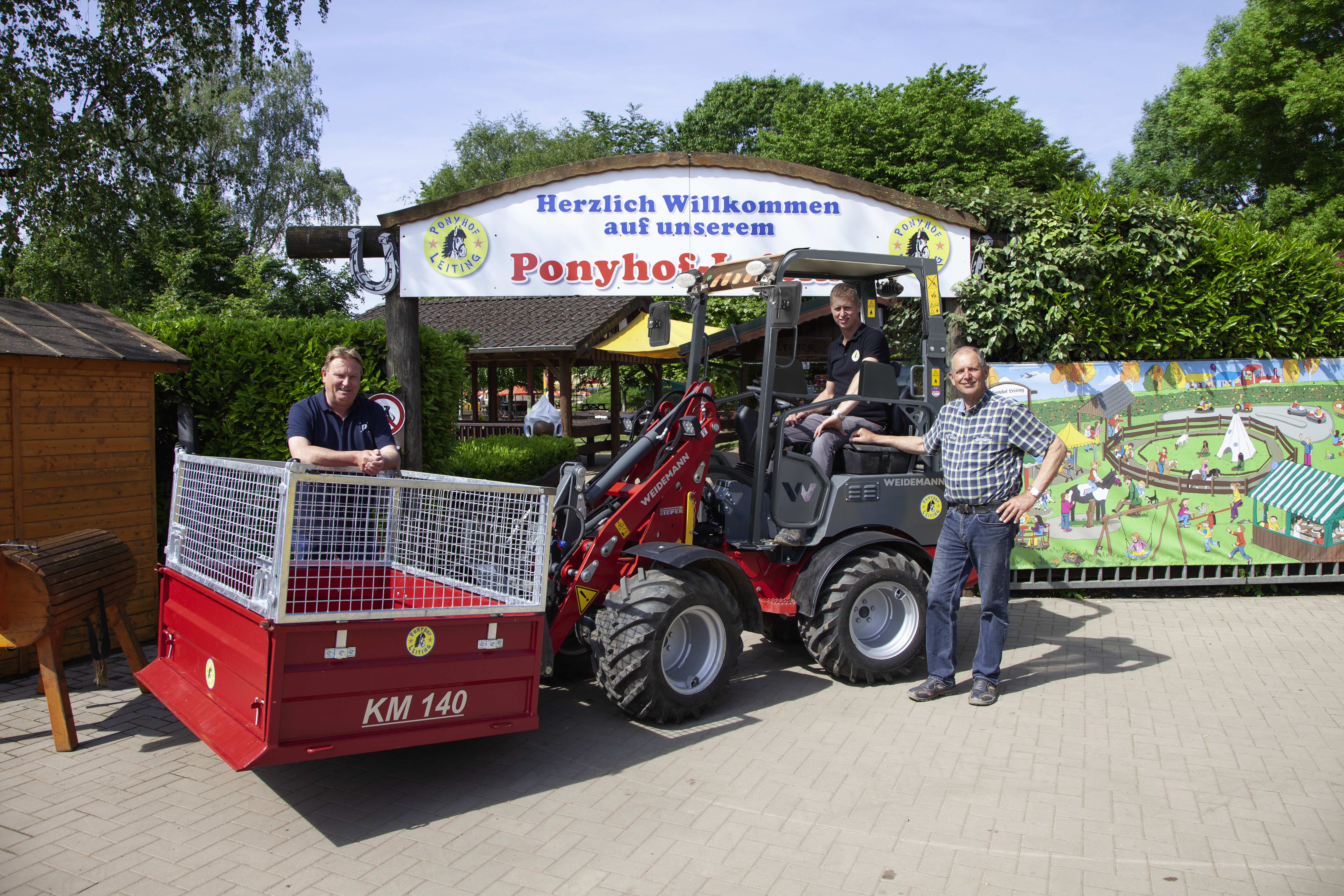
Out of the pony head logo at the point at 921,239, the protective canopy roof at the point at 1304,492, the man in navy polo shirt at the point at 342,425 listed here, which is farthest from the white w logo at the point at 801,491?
the protective canopy roof at the point at 1304,492

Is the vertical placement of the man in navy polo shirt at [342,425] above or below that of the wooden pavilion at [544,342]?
below

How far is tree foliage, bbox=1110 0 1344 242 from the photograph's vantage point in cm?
2084

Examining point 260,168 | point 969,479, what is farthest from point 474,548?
point 260,168

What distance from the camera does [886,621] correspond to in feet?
18.6

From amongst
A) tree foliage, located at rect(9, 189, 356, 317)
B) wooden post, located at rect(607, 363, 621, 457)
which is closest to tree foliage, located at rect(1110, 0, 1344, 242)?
wooden post, located at rect(607, 363, 621, 457)

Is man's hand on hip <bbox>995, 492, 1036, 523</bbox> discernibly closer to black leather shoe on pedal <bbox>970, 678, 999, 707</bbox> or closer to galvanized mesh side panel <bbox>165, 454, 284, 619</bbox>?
black leather shoe on pedal <bbox>970, 678, 999, 707</bbox>

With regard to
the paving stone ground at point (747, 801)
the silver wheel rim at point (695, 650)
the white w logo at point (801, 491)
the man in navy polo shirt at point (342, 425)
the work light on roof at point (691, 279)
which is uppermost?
the work light on roof at point (691, 279)

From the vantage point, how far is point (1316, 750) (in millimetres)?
4461

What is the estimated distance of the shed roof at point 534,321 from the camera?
Result: 15.7m

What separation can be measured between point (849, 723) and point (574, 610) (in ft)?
5.43

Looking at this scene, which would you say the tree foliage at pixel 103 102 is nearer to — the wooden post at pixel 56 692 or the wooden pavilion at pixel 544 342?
the wooden pavilion at pixel 544 342

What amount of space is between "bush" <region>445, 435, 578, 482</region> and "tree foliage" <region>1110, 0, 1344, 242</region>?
49.7 feet

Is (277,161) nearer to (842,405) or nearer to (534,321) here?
(534,321)

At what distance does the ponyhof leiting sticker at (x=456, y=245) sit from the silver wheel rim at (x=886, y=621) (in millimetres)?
4132
